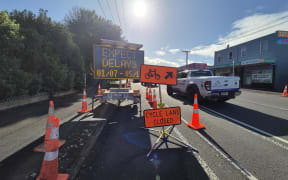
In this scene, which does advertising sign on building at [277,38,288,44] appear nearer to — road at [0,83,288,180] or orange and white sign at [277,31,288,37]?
orange and white sign at [277,31,288,37]

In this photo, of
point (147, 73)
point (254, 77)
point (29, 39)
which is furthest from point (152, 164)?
point (254, 77)

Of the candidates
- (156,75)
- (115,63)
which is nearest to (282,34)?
(115,63)

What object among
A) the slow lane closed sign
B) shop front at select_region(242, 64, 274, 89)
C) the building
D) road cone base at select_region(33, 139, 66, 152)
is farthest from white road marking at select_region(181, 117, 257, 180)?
shop front at select_region(242, 64, 274, 89)

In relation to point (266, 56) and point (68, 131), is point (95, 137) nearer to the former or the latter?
point (68, 131)

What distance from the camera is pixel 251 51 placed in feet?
62.8

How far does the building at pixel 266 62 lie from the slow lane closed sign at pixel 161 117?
724 inches

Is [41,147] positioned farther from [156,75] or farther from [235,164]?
[235,164]

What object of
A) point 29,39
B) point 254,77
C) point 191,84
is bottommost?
point 191,84

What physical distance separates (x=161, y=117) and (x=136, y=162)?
1.14 m

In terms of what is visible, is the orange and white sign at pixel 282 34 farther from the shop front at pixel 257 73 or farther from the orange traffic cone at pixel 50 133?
the orange traffic cone at pixel 50 133

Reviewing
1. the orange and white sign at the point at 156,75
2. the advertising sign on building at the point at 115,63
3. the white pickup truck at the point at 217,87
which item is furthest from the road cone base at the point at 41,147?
the white pickup truck at the point at 217,87

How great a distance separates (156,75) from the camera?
326 cm

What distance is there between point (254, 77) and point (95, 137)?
23121 millimetres

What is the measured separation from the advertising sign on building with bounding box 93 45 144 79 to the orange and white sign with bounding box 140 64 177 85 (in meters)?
2.96
